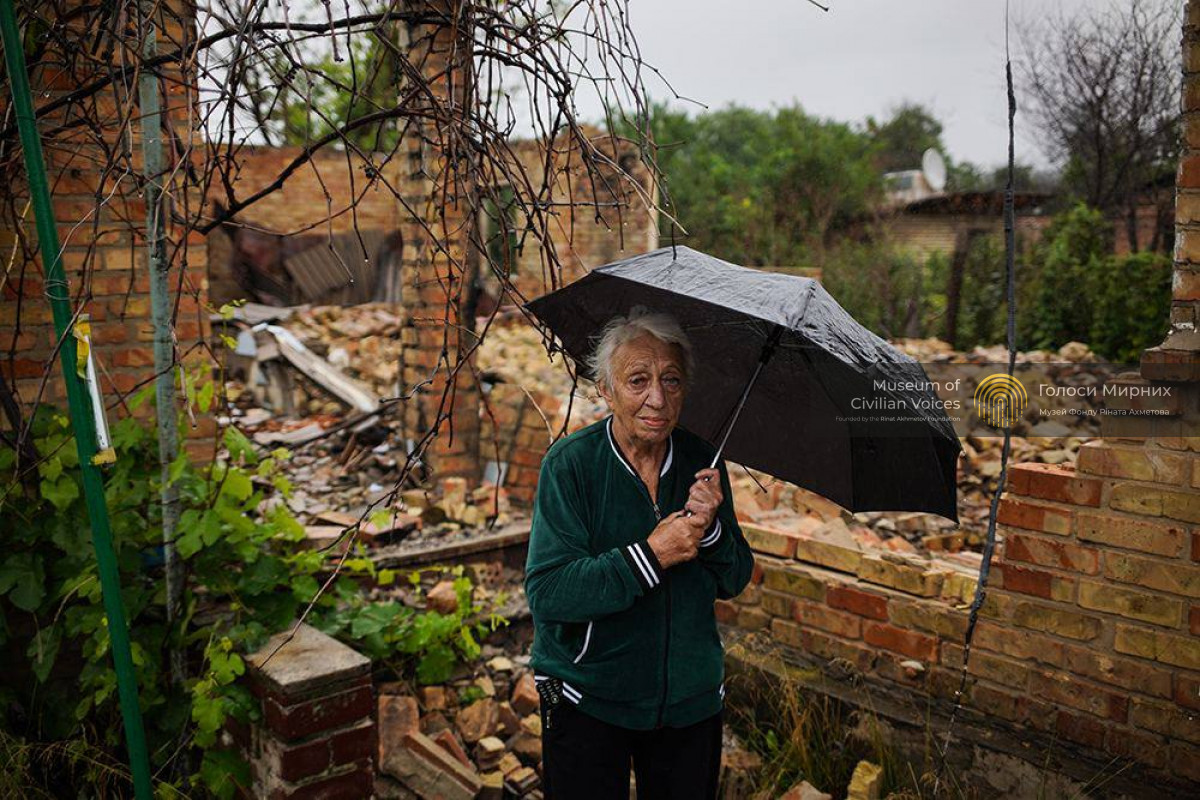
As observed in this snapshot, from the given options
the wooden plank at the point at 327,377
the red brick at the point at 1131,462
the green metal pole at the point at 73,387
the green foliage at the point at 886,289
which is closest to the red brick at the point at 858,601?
the red brick at the point at 1131,462

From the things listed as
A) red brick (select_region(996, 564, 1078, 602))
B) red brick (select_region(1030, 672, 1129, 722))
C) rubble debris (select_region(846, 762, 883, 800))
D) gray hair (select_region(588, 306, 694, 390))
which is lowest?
rubble debris (select_region(846, 762, 883, 800))

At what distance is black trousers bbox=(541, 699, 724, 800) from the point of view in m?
2.15

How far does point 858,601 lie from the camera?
3.52 meters

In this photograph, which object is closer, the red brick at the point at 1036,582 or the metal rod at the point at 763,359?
the metal rod at the point at 763,359

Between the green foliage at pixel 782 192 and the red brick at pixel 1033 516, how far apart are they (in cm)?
1588

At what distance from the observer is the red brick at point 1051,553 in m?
2.89

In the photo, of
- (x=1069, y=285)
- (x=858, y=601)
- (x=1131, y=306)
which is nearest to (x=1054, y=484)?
(x=858, y=601)

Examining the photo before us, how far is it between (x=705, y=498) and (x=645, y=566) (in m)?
0.20

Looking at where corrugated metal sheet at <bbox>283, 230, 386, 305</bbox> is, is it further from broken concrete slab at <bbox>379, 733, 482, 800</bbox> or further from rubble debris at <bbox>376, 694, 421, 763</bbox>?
broken concrete slab at <bbox>379, 733, 482, 800</bbox>

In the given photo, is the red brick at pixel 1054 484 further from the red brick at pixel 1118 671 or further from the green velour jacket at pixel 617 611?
the green velour jacket at pixel 617 611

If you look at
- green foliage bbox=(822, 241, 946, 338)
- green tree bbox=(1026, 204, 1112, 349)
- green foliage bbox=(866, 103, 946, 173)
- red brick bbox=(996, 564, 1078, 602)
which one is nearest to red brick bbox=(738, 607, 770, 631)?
red brick bbox=(996, 564, 1078, 602)

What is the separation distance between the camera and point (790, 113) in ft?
84.3

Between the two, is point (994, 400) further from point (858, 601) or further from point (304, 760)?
point (304, 760)

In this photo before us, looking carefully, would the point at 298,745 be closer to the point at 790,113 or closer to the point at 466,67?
the point at 466,67
